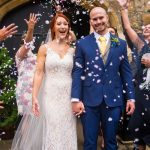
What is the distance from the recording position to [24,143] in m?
5.18

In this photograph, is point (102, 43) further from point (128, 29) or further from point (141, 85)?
point (141, 85)

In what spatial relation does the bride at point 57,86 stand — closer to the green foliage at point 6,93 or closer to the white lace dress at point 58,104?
the white lace dress at point 58,104

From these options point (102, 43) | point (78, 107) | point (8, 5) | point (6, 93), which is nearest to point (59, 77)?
point (78, 107)

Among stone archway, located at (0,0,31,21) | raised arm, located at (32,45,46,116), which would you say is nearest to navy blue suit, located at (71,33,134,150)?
raised arm, located at (32,45,46,116)

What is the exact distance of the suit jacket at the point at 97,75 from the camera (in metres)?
4.39

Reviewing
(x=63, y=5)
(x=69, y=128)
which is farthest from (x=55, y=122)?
(x=63, y=5)

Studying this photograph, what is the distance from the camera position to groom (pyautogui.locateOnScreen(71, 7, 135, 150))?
439cm

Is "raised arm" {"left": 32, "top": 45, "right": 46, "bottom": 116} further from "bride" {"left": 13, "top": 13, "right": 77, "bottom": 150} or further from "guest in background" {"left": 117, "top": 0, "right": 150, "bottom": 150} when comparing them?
"guest in background" {"left": 117, "top": 0, "right": 150, "bottom": 150}

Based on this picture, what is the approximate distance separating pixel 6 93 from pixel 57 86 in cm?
229

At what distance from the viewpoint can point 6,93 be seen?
6.77m

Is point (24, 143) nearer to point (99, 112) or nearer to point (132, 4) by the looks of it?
point (99, 112)

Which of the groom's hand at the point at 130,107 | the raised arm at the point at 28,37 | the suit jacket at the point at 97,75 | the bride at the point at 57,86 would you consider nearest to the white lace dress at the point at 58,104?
the bride at the point at 57,86

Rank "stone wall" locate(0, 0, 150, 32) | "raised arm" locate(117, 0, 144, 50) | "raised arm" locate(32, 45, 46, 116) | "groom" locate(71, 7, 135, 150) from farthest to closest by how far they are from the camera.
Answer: "stone wall" locate(0, 0, 150, 32) < "raised arm" locate(117, 0, 144, 50) < "raised arm" locate(32, 45, 46, 116) < "groom" locate(71, 7, 135, 150)

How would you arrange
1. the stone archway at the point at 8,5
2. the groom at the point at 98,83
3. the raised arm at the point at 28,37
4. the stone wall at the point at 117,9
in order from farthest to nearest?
the stone archway at the point at 8,5
the stone wall at the point at 117,9
the raised arm at the point at 28,37
the groom at the point at 98,83
